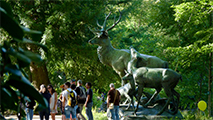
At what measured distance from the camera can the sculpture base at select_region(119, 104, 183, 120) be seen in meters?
12.5

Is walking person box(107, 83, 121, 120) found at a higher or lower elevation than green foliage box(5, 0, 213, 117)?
lower

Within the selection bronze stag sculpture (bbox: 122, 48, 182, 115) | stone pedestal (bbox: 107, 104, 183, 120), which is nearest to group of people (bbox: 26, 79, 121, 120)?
stone pedestal (bbox: 107, 104, 183, 120)

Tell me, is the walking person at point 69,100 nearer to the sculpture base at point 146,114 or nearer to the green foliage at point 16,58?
the sculpture base at point 146,114

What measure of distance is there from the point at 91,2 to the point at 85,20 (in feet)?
6.17

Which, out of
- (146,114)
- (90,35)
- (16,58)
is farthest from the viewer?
(90,35)

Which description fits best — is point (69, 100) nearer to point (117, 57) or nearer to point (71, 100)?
point (71, 100)

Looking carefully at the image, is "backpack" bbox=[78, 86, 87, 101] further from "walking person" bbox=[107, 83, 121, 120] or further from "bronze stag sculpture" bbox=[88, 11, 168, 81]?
"bronze stag sculpture" bbox=[88, 11, 168, 81]

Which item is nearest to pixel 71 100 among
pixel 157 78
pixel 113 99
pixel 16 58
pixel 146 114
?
pixel 113 99

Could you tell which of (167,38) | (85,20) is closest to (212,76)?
(167,38)

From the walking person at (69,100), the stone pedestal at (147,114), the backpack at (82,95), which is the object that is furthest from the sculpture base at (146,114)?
the walking person at (69,100)

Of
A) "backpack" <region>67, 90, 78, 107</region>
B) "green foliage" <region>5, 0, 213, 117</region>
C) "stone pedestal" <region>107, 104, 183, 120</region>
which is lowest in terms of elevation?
"stone pedestal" <region>107, 104, 183, 120</region>

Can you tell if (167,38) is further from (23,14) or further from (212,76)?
(23,14)

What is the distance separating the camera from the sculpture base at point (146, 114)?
1248cm

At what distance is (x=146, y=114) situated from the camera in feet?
42.3
